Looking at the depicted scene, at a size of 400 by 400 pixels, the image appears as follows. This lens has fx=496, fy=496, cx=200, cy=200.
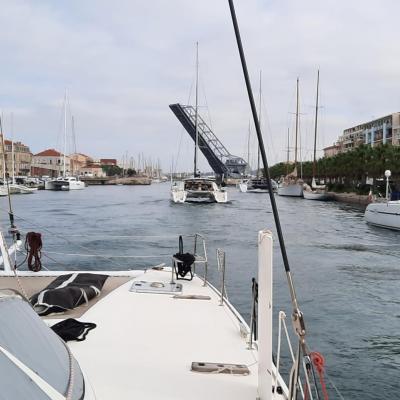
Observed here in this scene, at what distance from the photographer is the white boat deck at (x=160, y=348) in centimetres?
303

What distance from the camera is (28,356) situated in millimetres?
2211

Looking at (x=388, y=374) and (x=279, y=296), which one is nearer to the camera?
(x=388, y=374)

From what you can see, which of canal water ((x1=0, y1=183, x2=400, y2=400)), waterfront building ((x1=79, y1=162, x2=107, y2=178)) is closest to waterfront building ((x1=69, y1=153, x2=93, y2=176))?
waterfront building ((x1=79, y1=162, x2=107, y2=178))

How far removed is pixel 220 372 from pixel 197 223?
22986mm

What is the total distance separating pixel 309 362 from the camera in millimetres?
2393

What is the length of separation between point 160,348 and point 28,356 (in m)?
1.68

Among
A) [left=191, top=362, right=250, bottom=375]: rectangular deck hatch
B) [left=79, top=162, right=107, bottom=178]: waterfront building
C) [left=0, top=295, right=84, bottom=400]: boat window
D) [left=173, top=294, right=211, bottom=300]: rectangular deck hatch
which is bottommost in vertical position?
[left=173, top=294, right=211, bottom=300]: rectangular deck hatch

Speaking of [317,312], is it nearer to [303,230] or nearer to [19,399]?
[19,399]

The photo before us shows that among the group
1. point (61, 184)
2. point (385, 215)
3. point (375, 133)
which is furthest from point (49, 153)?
point (385, 215)

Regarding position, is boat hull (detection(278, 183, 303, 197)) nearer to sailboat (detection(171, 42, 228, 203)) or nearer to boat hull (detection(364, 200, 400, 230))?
sailboat (detection(171, 42, 228, 203))

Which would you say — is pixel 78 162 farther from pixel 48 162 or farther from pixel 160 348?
pixel 160 348

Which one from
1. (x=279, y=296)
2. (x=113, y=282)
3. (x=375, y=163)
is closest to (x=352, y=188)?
(x=375, y=163)

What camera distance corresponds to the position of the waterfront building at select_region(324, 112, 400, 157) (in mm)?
89375

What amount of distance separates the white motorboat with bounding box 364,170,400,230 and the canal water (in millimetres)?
462
